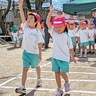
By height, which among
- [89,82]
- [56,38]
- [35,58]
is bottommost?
[89,82]

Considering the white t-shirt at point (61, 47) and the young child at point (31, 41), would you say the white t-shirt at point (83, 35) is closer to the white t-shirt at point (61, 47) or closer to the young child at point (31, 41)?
the young child at point (31, 41)

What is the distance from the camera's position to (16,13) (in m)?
30.1

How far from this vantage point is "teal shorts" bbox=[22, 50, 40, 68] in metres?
5.89

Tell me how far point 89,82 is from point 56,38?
176 cm

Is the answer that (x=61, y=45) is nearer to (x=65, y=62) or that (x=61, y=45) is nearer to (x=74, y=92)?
(x=65, y=62)

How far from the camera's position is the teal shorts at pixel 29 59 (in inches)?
232

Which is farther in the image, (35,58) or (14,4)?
(14,4)

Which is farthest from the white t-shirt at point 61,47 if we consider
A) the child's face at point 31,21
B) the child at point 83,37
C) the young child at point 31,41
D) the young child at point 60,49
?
the child at point 83,37

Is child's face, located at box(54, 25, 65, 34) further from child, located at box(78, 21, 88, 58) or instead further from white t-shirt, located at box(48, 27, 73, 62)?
child, located at box(78, 21, 88, 58)

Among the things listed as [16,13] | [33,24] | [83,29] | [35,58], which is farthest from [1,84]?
[16,13]

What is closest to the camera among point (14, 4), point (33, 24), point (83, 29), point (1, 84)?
point (33, 24)

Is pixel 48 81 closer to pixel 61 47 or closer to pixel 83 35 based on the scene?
pixel 61 47

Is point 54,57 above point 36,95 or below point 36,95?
above

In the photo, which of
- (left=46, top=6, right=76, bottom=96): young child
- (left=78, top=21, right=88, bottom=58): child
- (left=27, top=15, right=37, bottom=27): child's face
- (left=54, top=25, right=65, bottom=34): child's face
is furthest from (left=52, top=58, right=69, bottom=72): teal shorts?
(left=78, top=21, right=88, bottom=58): child
